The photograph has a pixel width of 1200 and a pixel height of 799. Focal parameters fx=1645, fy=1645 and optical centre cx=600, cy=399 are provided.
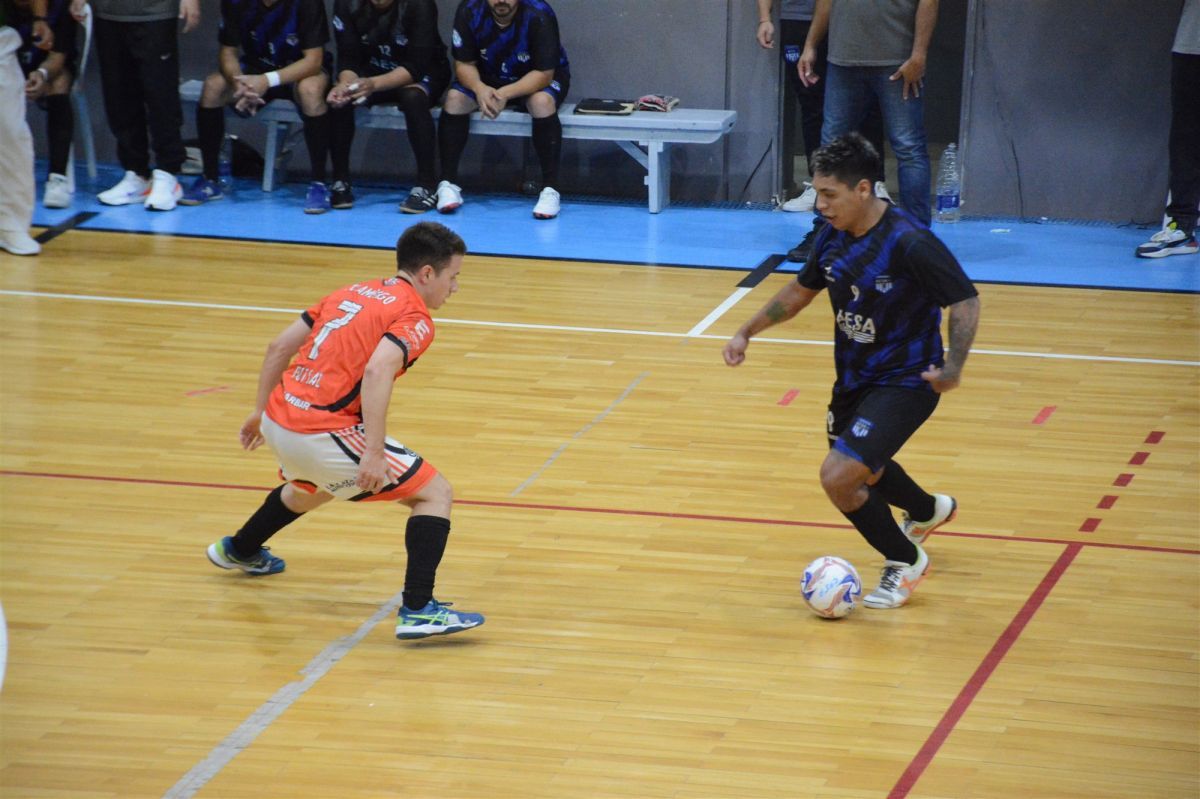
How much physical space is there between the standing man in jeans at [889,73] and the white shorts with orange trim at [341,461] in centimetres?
532

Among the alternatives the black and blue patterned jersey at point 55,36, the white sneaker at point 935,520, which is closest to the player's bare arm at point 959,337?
the white sneaker at point 935,520

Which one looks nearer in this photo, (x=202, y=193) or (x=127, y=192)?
(x=127, y=192)

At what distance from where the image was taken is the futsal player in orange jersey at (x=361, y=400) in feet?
16.9

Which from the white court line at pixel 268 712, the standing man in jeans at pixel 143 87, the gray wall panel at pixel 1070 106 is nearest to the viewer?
the white court line at pixel 268 712

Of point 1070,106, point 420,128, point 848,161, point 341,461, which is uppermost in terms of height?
point 848,161

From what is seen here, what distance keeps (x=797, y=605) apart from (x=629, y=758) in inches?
49.5

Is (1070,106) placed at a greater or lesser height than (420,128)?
greater

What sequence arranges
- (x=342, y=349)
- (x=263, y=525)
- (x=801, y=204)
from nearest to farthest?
(x=342, y=349)
(x=263, y=525)
(x=801, y=204)

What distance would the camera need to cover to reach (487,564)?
594cm

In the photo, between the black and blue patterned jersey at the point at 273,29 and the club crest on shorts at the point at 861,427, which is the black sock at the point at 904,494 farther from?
the black and blue patterned jersey at the point at 273,29

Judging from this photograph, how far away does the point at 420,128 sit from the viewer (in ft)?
38.0

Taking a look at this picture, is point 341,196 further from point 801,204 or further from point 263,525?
point 263,525

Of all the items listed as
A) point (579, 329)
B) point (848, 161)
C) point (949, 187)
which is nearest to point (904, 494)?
point (848, 161)

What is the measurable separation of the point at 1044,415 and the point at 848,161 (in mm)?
2798
